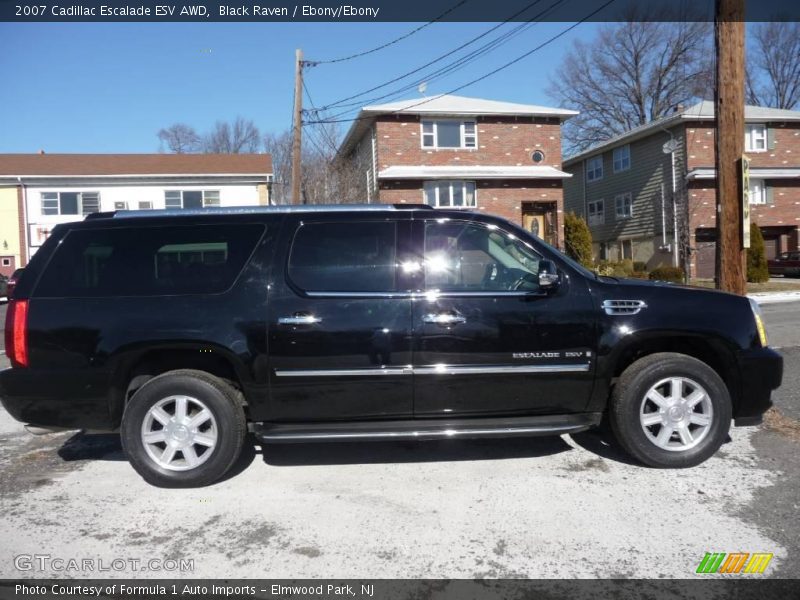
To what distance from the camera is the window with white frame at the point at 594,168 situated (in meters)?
36.2

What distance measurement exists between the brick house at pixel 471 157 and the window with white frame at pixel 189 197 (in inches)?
384

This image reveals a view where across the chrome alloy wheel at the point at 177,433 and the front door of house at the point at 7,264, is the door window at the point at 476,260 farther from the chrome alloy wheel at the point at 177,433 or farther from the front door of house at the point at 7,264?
the front door of house at the point at 7,264

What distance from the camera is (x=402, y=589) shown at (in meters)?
2.97

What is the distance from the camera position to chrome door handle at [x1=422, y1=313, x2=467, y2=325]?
423cm

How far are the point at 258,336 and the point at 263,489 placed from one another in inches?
41.8

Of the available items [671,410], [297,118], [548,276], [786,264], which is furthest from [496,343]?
[786,264]

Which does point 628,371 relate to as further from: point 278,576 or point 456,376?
point 278,576

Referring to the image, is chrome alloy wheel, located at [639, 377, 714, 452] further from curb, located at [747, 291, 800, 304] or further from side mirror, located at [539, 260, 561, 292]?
curb, located at [747, 291, 800, 304]

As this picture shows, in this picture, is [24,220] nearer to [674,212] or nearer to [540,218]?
[540,218]

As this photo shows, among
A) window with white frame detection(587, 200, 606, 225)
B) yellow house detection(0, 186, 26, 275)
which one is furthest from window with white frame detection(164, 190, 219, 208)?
window with white frame detection(587, 200, 606, 225)

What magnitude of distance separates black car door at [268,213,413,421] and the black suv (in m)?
0.01

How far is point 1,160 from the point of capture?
1318 inches

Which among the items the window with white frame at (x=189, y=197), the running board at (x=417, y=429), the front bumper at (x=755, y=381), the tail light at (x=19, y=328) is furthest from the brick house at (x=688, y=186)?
the tail light at (x=19, y=328)

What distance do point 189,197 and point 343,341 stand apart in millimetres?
30346
